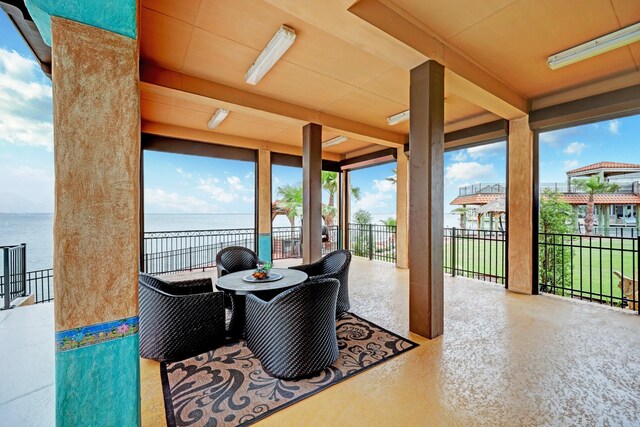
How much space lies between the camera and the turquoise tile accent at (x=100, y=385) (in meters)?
1.21

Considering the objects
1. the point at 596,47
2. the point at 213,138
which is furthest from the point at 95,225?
the point at 213,138

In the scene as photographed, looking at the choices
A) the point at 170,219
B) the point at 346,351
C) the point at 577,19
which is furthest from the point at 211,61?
the point at 170,219

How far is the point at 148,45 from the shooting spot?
9.57 ft

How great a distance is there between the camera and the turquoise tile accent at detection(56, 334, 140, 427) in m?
1.21

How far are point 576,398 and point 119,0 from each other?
150 inches

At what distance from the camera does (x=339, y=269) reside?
325 cm

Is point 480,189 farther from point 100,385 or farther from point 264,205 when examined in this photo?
point 100,385

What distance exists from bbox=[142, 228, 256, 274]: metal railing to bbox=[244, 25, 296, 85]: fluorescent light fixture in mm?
4342

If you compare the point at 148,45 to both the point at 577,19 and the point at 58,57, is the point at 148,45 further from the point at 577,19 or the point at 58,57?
the point at 577,19

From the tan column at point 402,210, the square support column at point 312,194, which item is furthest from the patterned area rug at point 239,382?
the tan column at point 402,210

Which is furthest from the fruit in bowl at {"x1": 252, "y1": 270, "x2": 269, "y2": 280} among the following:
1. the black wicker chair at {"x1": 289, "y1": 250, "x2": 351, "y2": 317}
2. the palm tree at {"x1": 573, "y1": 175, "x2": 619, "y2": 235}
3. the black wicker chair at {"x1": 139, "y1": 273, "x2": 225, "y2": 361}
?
the palm tree at {"x1": 573, "y1": 175, "x2": 619, "y2": 235}

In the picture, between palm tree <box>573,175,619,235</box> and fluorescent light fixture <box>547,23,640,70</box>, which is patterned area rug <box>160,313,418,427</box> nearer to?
fluorescent light fixture <box>547,23,640,70</box>

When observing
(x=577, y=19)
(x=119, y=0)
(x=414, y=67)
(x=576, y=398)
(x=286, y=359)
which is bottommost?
(x=576, y=398)

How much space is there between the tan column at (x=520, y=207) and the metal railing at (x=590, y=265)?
0.38 meters
